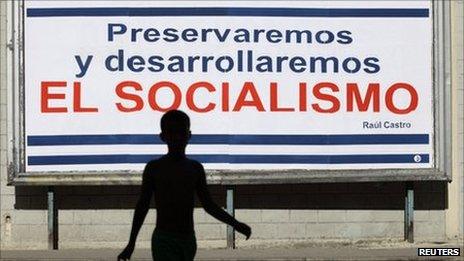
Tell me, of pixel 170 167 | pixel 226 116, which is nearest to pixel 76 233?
pixel 226 116

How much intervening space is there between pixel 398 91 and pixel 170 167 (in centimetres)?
820

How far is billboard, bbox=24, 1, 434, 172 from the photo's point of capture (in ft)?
43.5

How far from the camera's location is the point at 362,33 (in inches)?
537

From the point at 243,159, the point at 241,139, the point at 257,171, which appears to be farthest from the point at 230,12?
the point at 257,171

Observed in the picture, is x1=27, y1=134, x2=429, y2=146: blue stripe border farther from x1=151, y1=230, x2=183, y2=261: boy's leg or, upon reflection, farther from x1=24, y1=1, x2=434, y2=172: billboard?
x1=151, y1=230, x2=183, y2=261: boy's leg

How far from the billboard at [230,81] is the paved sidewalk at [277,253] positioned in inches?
44.9

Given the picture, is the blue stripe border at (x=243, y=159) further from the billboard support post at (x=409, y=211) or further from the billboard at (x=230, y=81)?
→ the billboard support post at (x=409, y=211)

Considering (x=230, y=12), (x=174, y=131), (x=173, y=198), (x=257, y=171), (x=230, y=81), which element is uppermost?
(x=230, y=12)

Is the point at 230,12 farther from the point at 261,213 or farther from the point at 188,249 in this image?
the point at 188,249

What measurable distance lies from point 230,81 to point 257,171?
1.30m

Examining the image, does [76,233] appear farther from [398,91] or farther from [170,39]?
[398,91]

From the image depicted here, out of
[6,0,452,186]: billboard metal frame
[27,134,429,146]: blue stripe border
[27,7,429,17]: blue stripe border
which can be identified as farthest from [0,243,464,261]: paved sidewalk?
[27,7,429,17]: blue stripe border

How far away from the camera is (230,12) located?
13375 millimetres

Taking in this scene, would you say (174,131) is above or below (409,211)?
above
